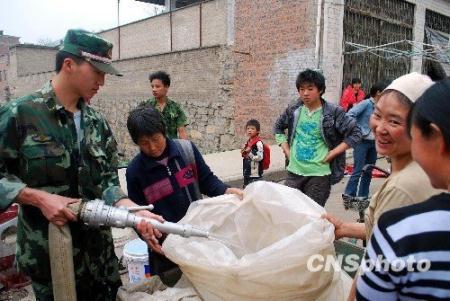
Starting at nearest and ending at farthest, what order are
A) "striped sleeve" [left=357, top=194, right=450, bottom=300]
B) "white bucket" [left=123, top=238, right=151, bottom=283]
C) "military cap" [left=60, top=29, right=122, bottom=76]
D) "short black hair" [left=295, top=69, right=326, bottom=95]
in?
"striped sleeve" [left=357, top=194, right=450, bottom=300], "military cap" [left=60, top=29, right=122, bottom=76], "white bucket" [left=123, top=238, right=151, bottom=283], "short black hair" [left=295, top=69, right=326, bottom=95]

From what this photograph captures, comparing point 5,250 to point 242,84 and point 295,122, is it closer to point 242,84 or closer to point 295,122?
point 295,122

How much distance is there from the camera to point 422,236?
2.50 feet

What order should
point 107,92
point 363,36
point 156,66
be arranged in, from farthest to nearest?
point 107,92, point 156,66, point 363,36

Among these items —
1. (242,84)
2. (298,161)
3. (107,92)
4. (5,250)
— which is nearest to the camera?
(5,250)

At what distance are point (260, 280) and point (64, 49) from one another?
50.9 inches

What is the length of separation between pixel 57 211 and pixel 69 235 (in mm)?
108

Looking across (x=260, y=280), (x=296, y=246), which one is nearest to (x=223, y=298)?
(x=260, y=280)

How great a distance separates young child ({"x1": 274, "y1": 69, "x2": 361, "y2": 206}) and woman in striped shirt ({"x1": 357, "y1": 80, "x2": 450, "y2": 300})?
2.37 metres

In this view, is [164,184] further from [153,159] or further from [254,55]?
[254,55]

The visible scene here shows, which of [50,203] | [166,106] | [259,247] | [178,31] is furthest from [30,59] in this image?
[259,247]

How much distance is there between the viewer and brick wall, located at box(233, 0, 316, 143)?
27.7ft

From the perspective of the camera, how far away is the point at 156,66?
519 inches

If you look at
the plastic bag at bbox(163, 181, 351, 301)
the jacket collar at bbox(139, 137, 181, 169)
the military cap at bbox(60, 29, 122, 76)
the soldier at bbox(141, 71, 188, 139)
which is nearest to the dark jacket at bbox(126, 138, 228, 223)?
the jacket collar at bbox(139, 137, 181, 169)

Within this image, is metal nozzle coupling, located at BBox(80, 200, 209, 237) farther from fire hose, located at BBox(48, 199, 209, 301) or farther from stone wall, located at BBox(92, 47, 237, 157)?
stone wall, located at BBox(92, 47, 237, 157)
